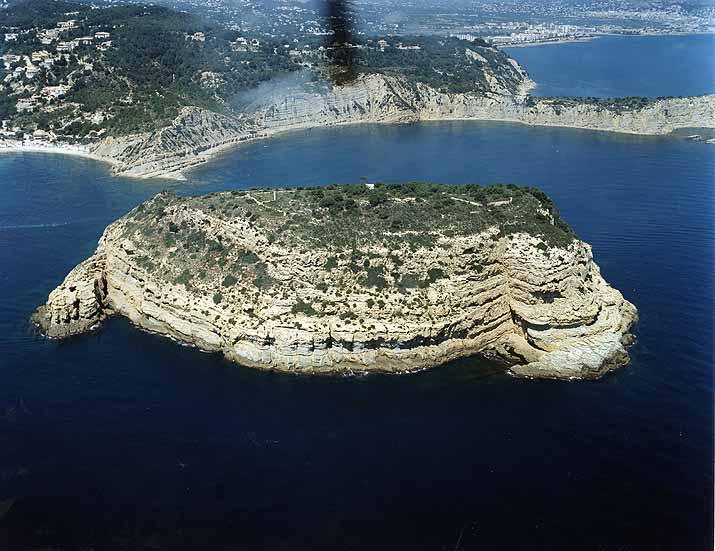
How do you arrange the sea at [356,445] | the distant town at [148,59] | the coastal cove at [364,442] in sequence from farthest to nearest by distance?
the distant town at [148,59], the coastal cove at [364,442], the sea at [356,445]

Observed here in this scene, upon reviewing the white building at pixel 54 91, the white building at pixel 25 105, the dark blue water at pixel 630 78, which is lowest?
the dark blue water at pixel 630 78

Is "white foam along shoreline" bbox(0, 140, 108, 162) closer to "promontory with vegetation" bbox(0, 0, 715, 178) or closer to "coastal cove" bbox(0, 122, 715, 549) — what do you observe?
"promontory with vegetation" bbox(0, 0, 715, 178)

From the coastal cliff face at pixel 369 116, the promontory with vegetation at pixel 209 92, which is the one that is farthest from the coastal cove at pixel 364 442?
the promontory with vegetation at pixel 209 92

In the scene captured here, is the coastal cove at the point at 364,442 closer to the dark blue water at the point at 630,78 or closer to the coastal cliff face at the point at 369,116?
the coastal cliff face at the point at 369,116

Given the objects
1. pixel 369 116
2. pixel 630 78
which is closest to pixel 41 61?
pixel 369 116

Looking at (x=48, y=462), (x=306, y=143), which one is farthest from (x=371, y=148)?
(x=48, y=462)

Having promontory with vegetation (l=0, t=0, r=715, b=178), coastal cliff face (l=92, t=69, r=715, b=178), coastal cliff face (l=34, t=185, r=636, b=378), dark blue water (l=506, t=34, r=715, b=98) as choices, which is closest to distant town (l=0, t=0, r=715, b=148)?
promontory with vegetation (l=0, t=0, r=715, b=178)
